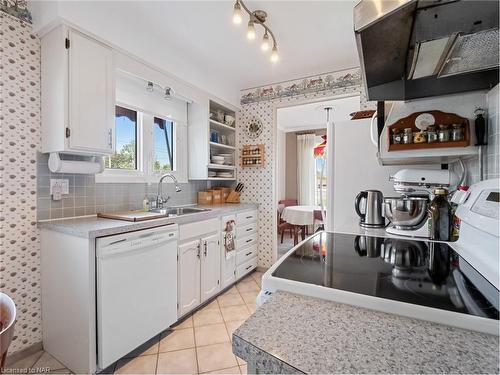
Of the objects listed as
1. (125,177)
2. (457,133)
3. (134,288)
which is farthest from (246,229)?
(457,133)

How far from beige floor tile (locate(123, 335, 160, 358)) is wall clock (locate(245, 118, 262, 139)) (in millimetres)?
2437

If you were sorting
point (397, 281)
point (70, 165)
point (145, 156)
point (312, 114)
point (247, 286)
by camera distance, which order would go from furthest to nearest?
point (312, 114) → point (247, 286) → point (145, 156) → point (70, 165) → point (397, 281)

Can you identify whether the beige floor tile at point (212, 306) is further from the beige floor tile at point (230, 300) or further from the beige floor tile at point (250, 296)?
the beige floor tile at point (250, 296)

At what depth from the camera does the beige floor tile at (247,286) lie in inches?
106

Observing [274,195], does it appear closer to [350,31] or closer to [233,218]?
[233,218]

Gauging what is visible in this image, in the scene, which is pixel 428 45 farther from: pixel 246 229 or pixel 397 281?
pixel 246 229

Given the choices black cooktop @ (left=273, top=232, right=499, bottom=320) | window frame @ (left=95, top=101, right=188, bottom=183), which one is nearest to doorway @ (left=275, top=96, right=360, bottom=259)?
window frame @ (left=95, top=101, right=188, bottom=183)

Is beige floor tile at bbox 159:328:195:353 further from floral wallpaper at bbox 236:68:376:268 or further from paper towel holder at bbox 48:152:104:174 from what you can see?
floral wallpaper at bbox 236:68:376:268

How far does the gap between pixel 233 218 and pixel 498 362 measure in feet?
7.70

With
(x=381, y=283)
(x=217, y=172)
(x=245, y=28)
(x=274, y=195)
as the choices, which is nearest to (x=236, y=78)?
(x=245, y=28)

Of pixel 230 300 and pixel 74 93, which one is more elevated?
pixel 74 93

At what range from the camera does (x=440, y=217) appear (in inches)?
45.8

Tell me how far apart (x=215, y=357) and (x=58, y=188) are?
1.57 meters

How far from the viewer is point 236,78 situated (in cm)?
301
